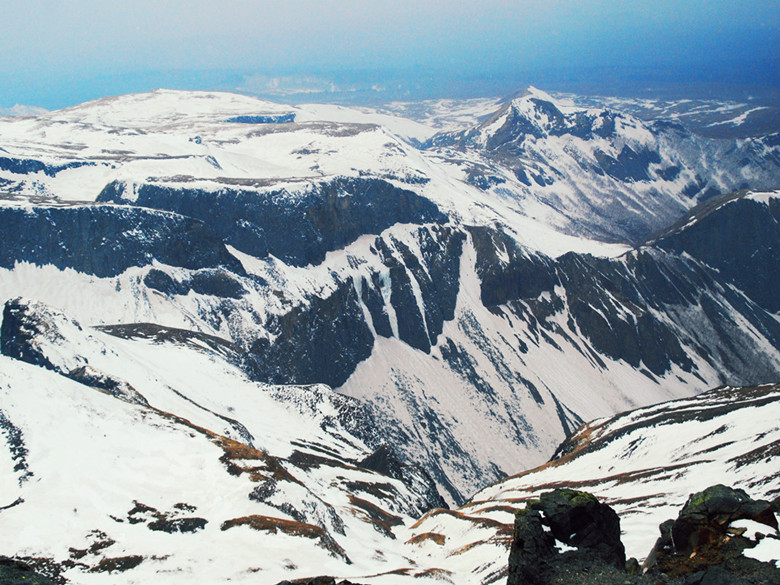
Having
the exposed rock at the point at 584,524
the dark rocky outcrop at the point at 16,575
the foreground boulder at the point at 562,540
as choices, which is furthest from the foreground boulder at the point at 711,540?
the dark rocky outcrop at the point at 16,575

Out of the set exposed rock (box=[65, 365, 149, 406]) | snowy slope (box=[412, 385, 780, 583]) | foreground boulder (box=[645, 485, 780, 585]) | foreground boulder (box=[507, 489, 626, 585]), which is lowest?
snowy slope (box=[412, 385, 780, 583])

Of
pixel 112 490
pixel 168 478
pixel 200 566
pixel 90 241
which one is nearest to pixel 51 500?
pixel 112 490

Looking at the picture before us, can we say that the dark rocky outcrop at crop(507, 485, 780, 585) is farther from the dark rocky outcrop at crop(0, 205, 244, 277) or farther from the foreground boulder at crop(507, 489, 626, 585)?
the dark rocky outcrop at crop(0, 205, 244, 277)

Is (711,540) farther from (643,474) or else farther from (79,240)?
(79,240)

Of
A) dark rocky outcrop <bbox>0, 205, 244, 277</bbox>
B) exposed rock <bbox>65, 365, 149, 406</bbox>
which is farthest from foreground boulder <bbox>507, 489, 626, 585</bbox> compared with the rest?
dark rocky outcrop <bbox>0, 205, 244, 277</bbox>

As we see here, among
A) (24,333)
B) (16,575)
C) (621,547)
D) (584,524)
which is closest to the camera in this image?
(16,575)

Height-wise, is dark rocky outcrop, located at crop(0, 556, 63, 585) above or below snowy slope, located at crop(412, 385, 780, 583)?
above

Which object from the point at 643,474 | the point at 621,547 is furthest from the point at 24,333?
the point at 643,474

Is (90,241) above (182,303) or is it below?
above

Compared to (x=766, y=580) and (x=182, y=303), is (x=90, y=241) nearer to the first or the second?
(x=182, y=303)

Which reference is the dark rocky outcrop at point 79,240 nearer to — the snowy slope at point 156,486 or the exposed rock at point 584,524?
the snowy slope at point 156,486

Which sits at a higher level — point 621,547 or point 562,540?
point 562,540
